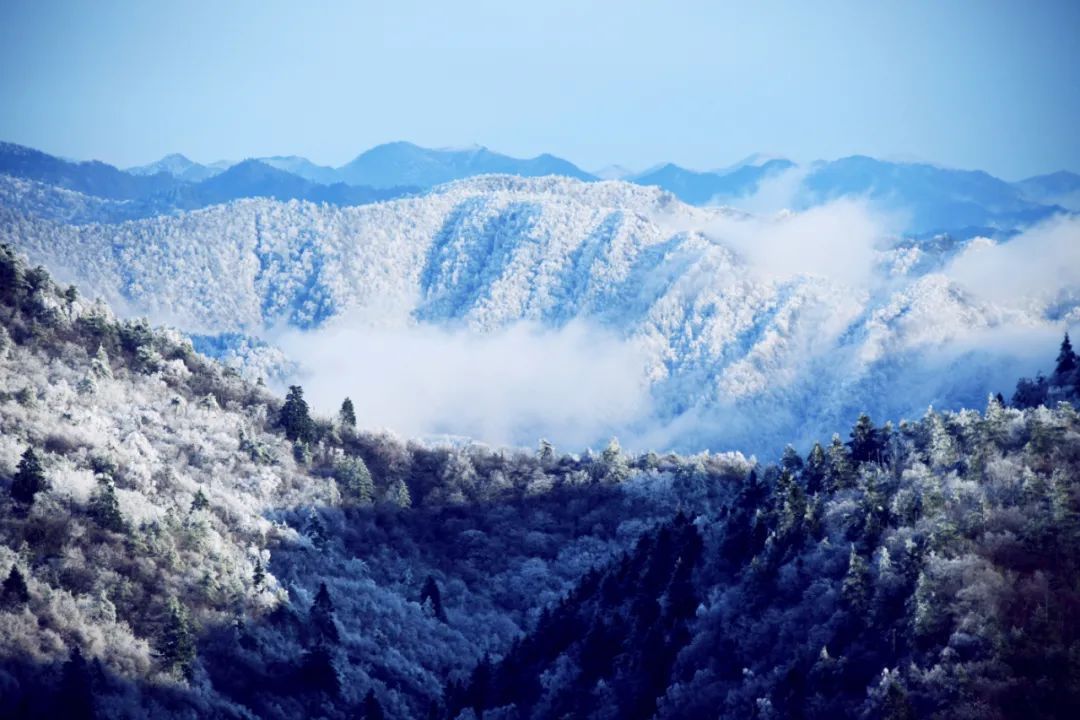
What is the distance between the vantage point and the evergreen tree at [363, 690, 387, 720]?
9294cm

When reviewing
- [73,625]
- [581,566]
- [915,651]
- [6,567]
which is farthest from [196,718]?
[581,566]

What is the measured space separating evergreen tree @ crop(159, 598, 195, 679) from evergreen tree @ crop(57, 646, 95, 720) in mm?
9151

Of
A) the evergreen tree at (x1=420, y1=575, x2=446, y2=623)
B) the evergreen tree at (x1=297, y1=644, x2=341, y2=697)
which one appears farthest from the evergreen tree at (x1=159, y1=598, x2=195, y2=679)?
the evergreen tree at (x1=420, y1=575, x2=446, y2=623)

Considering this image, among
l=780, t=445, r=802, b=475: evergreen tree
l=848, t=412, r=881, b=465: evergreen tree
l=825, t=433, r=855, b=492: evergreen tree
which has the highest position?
l=848, t=412, r=881, b=465: evergreen tree

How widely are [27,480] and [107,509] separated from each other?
21.3 ft

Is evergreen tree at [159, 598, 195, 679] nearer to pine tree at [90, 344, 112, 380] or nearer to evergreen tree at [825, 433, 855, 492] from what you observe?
pine tree at [90, 344, 112, 380]

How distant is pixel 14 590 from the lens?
8056cm

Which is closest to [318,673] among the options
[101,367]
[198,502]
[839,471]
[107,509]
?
[198,502]

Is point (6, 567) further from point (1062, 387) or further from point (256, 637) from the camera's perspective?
point (1062, 387)

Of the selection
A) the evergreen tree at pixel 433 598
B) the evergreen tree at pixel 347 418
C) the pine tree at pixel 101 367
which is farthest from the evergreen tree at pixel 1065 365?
the pine tree at pixel 101 367

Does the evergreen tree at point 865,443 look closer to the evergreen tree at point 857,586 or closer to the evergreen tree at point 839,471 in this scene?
the evergreen tree at point 839,471

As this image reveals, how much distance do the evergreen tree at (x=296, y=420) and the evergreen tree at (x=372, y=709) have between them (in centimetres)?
4787

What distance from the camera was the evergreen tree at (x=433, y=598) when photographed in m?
121

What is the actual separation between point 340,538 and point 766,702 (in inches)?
2423
